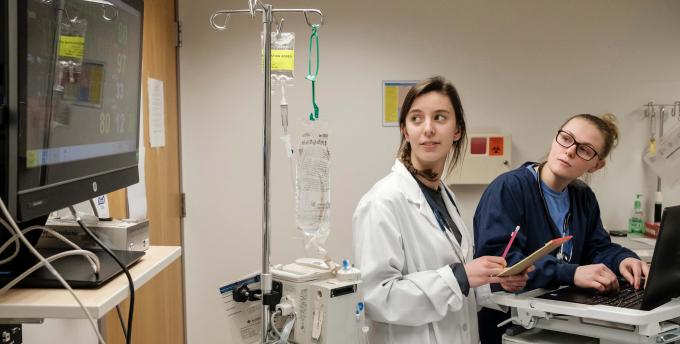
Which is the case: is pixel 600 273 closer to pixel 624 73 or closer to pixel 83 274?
pixel 83 274

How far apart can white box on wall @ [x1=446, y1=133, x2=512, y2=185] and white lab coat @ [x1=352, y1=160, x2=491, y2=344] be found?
1.34m

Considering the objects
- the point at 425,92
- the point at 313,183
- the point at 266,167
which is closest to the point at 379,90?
the point at 425,92

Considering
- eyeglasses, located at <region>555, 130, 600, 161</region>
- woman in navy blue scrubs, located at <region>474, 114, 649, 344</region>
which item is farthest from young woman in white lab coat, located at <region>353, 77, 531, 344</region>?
eyeglasses, located at <region>555, 130, 600, 161</region>

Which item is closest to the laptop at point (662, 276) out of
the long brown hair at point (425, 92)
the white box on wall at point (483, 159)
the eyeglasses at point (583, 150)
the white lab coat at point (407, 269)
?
the white lab coat at point (407, 269)

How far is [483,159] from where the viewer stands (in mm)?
3014

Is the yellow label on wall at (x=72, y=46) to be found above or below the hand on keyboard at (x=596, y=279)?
above

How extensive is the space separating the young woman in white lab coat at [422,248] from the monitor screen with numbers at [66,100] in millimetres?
690

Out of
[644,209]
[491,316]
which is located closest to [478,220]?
[491,316]

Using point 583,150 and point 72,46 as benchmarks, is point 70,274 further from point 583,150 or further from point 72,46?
point 583,150

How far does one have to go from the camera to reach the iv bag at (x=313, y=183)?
5.33 feet

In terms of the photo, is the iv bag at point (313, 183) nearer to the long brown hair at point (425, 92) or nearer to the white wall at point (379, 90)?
the long brown hair at point (425, 92)

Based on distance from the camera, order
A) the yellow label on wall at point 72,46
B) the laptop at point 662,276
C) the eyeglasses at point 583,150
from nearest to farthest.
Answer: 1. the yellow label on wall at point 72,46
2. the laptop at point 662,276
3. the eyeglasses at point 583,150

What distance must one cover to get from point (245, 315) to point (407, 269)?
456mm

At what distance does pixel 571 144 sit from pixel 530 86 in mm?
1353
